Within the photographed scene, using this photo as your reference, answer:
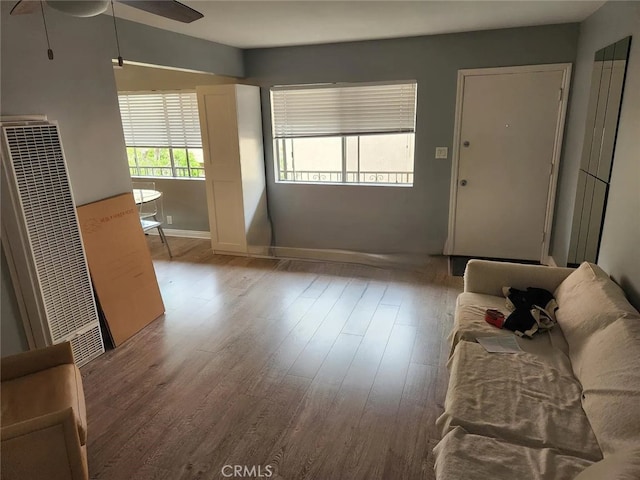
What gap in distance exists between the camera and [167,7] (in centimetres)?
205

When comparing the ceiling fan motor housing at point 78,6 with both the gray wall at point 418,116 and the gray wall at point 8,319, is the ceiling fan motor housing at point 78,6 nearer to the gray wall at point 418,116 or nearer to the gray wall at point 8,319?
the gray wall at point 8,319

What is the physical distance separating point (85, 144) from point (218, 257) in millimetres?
2337

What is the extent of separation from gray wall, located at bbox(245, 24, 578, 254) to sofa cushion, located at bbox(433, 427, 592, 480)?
11.1 feet

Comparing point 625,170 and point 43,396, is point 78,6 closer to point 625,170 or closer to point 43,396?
point 43,396

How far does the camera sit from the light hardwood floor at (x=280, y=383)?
2082mm

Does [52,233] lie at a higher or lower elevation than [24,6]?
lower

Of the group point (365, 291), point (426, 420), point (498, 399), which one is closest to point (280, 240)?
point (365, 291)

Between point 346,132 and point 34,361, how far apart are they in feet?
12.1

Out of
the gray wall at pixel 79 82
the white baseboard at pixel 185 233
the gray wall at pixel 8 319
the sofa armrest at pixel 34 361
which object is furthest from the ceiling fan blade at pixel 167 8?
the white baseboard at pixel 185 233

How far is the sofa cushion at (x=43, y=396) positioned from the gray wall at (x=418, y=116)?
135 inches

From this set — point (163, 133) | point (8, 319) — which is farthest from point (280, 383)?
point (163, 133)

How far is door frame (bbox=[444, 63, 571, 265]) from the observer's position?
4.01 meters

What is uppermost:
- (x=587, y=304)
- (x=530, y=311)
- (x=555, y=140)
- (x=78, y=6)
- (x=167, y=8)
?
(x=167, y=8)

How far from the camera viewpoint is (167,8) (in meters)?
2.06
